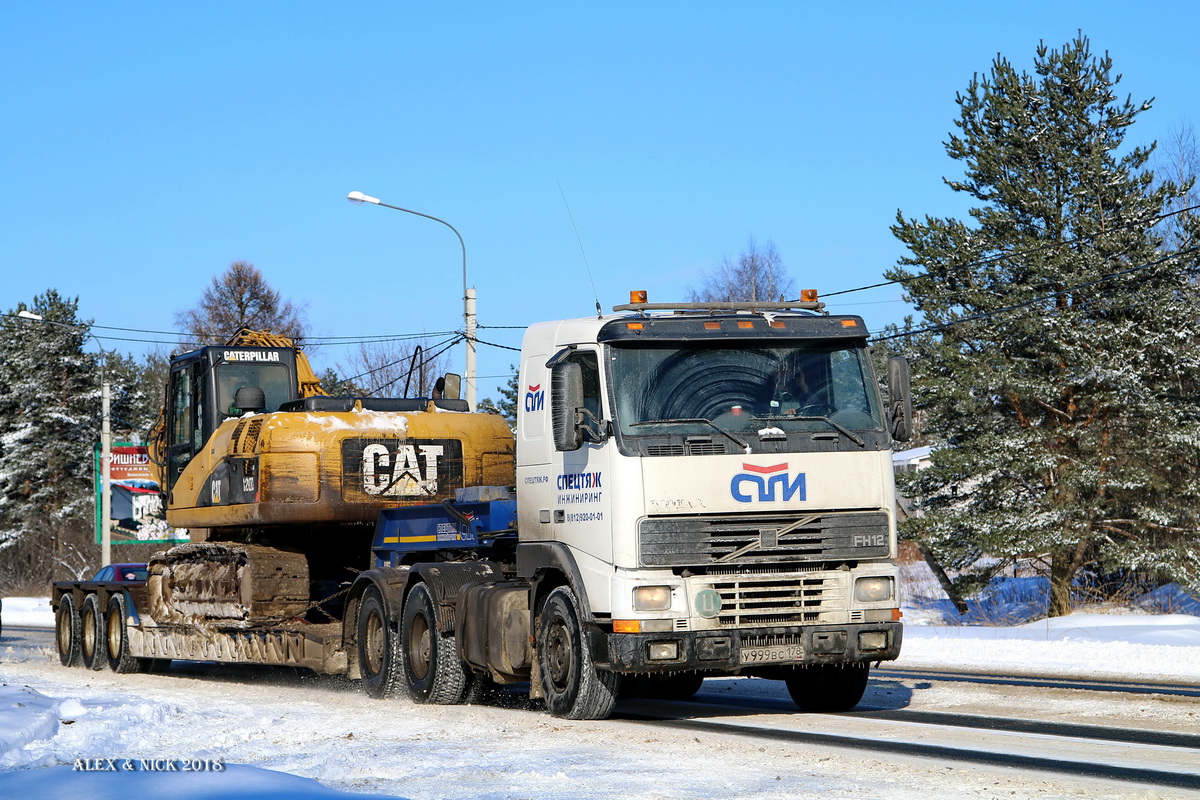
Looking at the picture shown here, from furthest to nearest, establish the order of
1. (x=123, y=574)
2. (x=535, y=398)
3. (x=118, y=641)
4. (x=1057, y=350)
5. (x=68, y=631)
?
(x=1057, y=350) → (x=68, y=631) → (x=123, y=574) → (x=118, y=641) → (x=535, y=398)

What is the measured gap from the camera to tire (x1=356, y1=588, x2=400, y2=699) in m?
13.3

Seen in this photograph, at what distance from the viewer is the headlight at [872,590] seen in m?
10.3

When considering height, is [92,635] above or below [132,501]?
below

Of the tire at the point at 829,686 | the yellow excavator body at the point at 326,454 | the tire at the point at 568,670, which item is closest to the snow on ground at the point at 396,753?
the tire at the point at 568,670

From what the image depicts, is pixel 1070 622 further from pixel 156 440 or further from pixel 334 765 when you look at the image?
Answer: pixel 334 765

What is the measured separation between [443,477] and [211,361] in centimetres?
341

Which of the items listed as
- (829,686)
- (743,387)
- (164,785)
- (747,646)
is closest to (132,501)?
(829,686)

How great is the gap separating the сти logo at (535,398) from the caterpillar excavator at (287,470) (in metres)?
3.88

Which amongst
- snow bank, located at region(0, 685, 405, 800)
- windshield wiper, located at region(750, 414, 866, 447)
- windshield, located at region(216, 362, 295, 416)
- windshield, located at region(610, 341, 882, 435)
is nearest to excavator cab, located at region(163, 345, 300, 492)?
windshield, located at region(216, 362, 295, 416)

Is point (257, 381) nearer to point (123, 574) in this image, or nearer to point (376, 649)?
point (376, 649)

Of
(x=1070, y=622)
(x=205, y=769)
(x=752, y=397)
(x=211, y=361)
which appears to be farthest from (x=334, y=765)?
(x=1070, y=622)

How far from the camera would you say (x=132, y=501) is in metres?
52.3

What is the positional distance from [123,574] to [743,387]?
43.0 ft

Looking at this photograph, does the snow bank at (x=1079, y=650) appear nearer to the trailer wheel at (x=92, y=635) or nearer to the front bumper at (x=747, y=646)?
the front bumper at (x=747, y=646)
